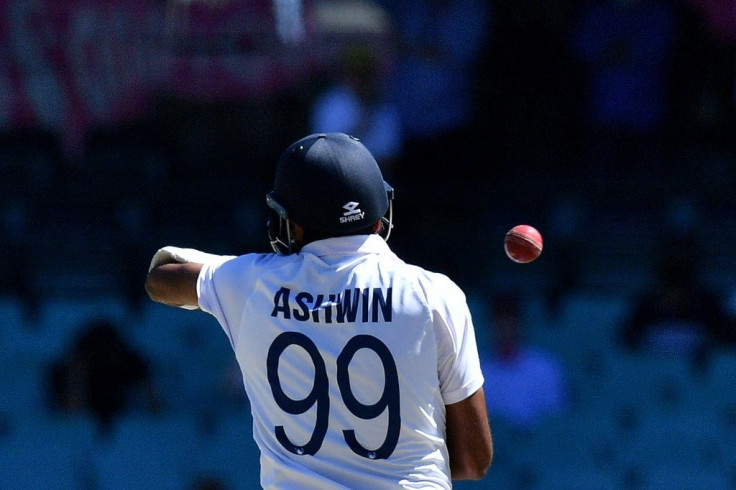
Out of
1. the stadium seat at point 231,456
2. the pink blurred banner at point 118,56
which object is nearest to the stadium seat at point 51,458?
the stadium seat at point 231,456

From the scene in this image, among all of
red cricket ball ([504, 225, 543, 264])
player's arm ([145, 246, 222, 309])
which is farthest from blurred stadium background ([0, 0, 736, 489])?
player's arm ([145, 246, 222, 309])

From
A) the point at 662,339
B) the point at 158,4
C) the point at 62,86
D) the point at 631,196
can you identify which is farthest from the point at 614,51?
the point at 62,86

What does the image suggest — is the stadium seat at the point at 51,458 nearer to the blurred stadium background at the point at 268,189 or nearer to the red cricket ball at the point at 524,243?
the blurred stadium background at the point at 268,189

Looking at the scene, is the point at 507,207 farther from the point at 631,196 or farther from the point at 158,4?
the point at 158,4

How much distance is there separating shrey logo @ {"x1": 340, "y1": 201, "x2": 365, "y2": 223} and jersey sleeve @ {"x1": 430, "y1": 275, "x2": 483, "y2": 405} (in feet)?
0.60

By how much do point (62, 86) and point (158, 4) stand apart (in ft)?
2.45

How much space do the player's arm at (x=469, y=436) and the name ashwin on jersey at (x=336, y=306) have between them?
9.0 inches

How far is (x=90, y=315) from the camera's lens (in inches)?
252

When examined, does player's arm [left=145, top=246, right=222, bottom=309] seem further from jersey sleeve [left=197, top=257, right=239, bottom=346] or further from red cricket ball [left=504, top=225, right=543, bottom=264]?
red cricket ball [left=504, top=225, right=543, bottom=264]

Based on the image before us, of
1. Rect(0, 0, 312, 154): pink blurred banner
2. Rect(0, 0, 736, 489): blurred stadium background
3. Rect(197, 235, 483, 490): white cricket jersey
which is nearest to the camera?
Rect(197, 235, 483, 490): white cricket jersey

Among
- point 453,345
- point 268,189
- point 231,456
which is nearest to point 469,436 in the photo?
point 453,345

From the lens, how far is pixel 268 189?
6.98m

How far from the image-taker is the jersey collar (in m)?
2.22

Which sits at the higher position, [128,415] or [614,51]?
[614,51]
